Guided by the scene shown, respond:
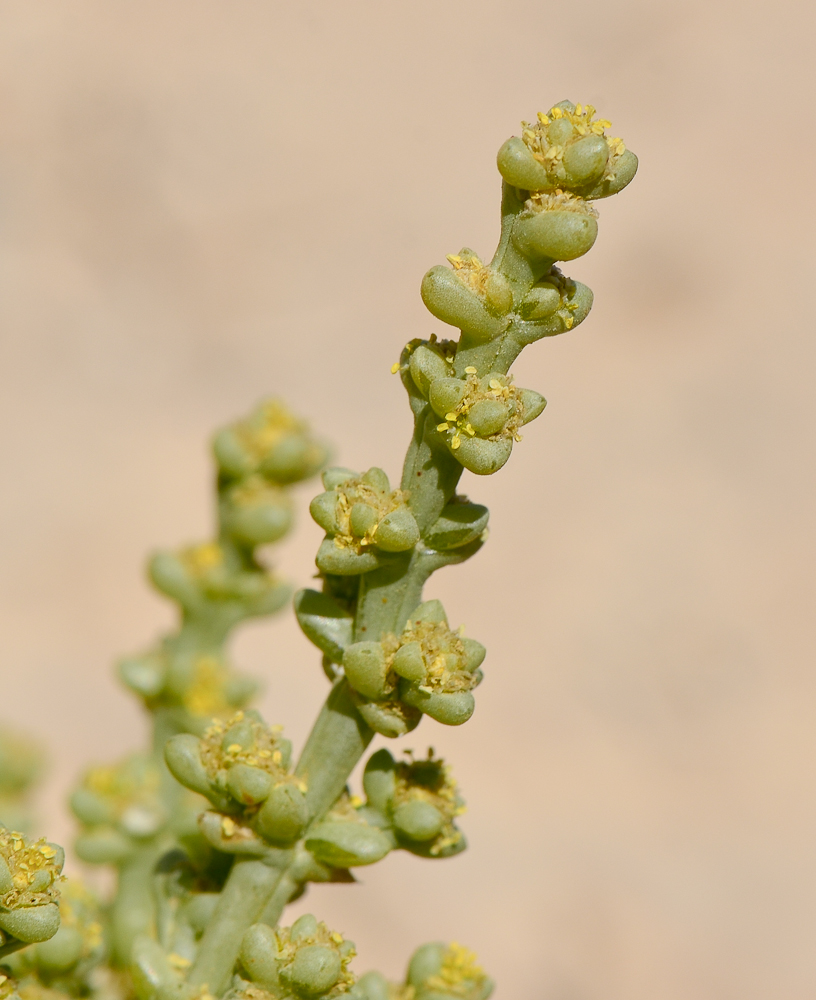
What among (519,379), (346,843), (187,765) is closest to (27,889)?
(187,765)

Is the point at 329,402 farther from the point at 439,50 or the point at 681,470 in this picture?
the point at 439,50

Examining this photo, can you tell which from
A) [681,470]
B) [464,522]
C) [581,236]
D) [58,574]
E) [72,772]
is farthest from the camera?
[681,470]

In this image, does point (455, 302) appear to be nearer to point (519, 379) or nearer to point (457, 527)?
point (457, 527)

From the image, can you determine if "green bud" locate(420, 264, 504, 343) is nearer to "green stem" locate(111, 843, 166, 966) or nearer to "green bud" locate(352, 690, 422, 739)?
"green bud" locate(352, 690, 422, 739)

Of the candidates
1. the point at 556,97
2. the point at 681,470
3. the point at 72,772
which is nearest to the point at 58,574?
the point at 72,772

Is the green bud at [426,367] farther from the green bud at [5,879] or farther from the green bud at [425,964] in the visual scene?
the green bud at [425,964]

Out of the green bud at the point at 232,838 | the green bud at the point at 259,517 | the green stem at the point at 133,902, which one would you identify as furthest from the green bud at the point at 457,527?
the green bud at the point at 259,517
